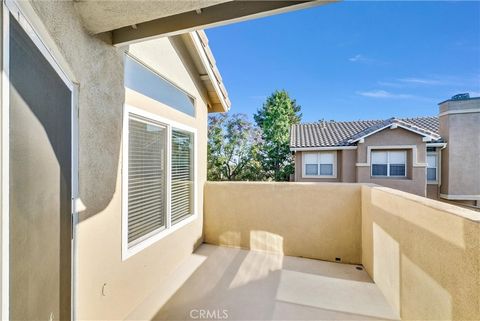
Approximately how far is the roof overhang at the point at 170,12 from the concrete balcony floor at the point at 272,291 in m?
4.05

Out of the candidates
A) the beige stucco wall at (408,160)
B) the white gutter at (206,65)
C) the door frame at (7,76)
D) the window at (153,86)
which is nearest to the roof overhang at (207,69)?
the white gutter at (206,65)

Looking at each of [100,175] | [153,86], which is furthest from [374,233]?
[153,86]

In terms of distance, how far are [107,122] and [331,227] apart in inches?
206

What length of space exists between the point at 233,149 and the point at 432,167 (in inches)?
533

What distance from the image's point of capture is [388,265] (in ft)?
11.9

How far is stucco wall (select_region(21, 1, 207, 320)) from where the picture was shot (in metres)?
2.37

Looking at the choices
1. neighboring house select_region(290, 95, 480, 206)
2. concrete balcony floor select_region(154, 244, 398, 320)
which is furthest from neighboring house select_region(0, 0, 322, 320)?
neighboring house select_region(290, 95, 480, 206)

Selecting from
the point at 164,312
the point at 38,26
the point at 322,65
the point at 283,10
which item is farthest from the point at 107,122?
the point at 322,65

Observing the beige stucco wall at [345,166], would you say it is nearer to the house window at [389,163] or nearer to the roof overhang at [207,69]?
the house window at [389,163]

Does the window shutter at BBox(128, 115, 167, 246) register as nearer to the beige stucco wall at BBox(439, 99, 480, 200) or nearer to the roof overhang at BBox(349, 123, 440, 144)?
the roof overhang at BBox(349, 123, 440, 144)

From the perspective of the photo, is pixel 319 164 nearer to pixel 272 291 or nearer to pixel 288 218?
pixel 288 218

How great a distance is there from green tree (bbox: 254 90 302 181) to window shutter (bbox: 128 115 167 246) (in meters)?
15.4

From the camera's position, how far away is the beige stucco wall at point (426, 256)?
190 centimetres

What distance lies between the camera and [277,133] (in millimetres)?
22859
